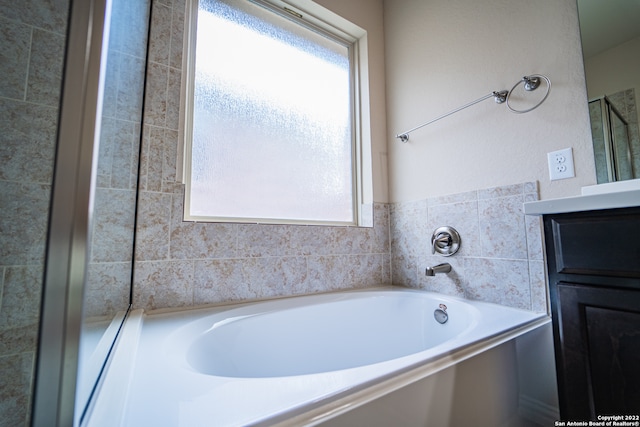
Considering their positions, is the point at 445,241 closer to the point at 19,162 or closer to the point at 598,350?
the point at 598,350

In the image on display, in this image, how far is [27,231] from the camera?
0.67 meters

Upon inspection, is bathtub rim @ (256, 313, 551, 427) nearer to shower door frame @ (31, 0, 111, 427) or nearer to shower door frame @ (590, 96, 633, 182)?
shower door frame @ (31, 0, 111, 427)

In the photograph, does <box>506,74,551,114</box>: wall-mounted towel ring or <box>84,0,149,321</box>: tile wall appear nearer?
<box>84,0,149,321</box>: tile wall

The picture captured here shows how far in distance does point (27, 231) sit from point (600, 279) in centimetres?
141

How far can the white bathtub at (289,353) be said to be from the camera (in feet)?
1.46

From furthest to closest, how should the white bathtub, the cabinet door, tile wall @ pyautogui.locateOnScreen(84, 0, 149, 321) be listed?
tile wall @ pyautogui.locateOnScreen(84, 0, 149, 321), the cabinet door, the white bathtub

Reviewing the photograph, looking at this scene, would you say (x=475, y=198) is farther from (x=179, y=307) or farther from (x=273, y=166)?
(x=179, y=307)

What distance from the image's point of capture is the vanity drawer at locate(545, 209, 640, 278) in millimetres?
581

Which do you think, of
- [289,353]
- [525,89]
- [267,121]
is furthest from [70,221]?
[525,89]

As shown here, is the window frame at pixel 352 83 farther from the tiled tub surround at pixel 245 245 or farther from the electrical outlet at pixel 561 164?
the electrical outlet at pixel 561 164

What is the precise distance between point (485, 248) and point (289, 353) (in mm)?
Result: 1046

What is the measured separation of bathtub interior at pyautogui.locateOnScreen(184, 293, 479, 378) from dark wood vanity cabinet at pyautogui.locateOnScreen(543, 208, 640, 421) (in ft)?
0.91

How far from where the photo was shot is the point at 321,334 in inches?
48.1

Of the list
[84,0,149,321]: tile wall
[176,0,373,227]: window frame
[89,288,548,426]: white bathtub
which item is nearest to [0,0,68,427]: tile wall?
[84,0,149,321]: tile wall
